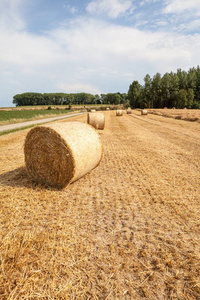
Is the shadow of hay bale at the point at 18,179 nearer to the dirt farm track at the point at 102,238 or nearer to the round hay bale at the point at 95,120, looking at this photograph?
the dirt farm track at the point at 102,238

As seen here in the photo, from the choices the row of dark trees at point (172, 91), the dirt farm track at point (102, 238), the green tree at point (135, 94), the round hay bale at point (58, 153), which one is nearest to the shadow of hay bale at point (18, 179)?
the dirt farm track at point (102, 238)

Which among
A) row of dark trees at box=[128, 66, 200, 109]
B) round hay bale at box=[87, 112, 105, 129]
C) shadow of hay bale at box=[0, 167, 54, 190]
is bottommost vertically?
shadow of hay bale at box=[0, 167, 54, 190]

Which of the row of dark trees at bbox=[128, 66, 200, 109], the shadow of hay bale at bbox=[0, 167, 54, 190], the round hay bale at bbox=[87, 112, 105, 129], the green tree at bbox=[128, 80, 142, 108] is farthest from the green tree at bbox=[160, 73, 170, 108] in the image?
the shadow of hay bale at bbox=[0, 167, 54, 190]

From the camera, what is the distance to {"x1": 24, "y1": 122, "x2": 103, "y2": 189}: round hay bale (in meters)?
4.66

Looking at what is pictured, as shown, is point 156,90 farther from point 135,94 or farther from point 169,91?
point 135,94

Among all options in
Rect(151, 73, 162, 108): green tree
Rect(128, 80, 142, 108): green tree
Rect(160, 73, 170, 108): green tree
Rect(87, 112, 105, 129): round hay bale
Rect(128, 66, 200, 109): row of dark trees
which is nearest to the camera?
Rect(87, 112, 105, 129): round hay bale

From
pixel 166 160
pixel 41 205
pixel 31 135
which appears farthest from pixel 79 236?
pixel 166 160

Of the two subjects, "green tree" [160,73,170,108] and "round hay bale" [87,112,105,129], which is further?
"green tree" [160,73,170,108]

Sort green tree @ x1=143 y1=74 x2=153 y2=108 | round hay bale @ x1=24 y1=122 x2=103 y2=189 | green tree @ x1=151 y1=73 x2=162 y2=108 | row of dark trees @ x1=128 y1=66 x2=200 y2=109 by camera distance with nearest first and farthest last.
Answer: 1. round hay bale @ x1=24 y1=122 x2=103 y2=189
2. row of dark trees @ x1=128 y1=66 x2=200 y2=109
3. green tree @ x1=151 y1=73 x2=162 y2=108
4. green tree @ x1=143 y1=74 x2=153 y2=108

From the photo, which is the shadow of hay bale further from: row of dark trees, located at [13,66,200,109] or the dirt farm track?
row of dark trees, located at [13,66,200,109]

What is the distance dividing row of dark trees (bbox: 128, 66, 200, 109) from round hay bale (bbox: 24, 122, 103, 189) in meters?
69.7

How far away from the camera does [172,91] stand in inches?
2837

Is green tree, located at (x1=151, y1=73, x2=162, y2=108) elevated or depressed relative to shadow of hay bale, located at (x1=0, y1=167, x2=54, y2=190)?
elevated

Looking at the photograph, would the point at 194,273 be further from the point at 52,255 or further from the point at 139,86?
the point at 139,86
